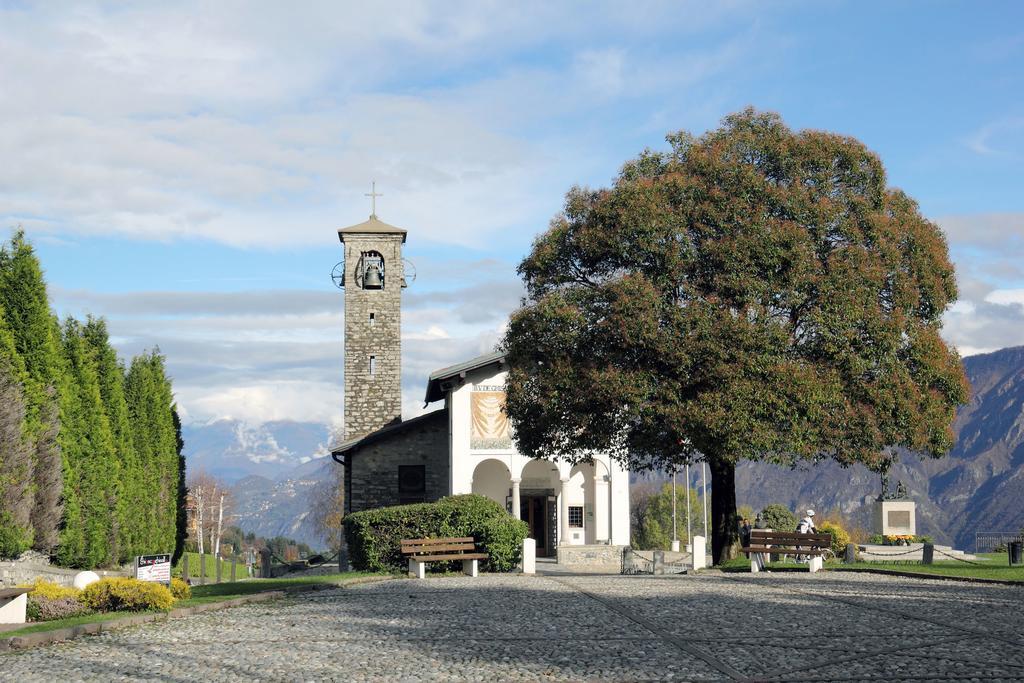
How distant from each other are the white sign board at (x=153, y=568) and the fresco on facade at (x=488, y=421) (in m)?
21.5

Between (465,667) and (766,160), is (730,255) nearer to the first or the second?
(766,160)

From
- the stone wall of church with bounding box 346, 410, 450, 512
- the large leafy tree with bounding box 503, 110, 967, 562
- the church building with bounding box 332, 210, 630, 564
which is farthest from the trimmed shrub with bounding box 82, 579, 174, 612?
the stone wall of church with bounding box 346, 410, 450, 512

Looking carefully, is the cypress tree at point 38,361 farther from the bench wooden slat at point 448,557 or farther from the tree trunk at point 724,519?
the tree trunk at point 724,519

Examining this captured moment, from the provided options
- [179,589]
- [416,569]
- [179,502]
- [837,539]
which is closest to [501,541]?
[416,569]

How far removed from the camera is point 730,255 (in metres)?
22.9

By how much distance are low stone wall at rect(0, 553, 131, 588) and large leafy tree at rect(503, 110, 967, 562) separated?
10.7 meters

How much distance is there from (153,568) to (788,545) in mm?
13013

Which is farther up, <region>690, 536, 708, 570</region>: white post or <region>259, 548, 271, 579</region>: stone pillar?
<region>690, 536, 708, 570</region>: white post

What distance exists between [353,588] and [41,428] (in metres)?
8.15

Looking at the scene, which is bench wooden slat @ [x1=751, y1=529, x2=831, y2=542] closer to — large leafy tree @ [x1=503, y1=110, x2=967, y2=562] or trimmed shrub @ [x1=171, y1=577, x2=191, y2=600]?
large leafy tree @ [x1=503, y1=110, x2=967, y2=562]

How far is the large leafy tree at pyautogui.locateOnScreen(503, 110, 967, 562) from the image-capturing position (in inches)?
881

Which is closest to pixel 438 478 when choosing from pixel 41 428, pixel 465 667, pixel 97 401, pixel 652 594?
pixel 97 401

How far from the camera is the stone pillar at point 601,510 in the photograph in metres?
37.5

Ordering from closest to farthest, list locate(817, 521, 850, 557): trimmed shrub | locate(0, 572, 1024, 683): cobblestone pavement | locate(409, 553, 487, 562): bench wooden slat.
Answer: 1. locate(0, 572, 1024, 683): cobblestone pavement
2. locate(409, 553, 487, 562): bench wooden slat
3. locate(817, 521, 850, 557): trimmed shrub
